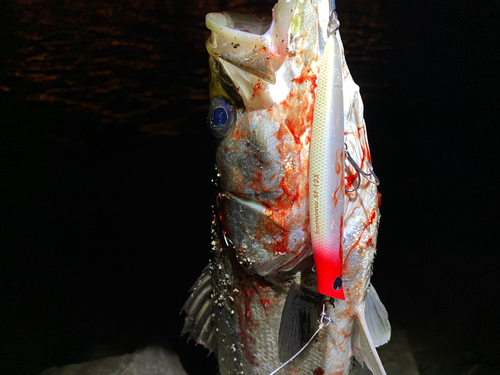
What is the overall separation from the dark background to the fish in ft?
1.78

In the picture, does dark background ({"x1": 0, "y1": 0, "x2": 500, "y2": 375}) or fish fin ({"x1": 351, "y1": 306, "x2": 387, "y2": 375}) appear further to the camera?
dark background ({"x1": 0, "y1": 0, "x2": 500, "y2": 375})

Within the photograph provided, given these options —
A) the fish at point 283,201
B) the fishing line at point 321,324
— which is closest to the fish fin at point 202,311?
the fish at point 283,201

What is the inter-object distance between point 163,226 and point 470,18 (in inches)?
64.6

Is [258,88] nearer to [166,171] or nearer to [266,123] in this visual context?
[266,123]

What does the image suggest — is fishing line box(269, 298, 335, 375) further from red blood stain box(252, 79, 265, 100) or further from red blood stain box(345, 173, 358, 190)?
red blood stain box(252, 79, 265, 100)

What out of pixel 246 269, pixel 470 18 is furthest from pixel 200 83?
pixel 470 18

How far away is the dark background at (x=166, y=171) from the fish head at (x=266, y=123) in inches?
20.7

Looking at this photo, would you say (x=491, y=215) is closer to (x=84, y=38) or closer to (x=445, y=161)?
(x=445, y=161)

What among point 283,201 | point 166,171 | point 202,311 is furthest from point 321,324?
point 166,171

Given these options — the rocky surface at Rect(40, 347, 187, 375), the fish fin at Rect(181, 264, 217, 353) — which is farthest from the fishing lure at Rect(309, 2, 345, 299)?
the rocky surface at Rect(40, 347, 187, 375)

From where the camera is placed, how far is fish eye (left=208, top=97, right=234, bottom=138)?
41.1 inches

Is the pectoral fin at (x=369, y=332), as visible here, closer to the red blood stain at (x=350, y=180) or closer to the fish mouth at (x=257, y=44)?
the red blood stain at (x=350, y=180)

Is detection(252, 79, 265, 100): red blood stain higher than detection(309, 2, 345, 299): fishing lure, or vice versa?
detection(252, 79, 265, 100): red blood stain

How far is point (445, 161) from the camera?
1600 mm
